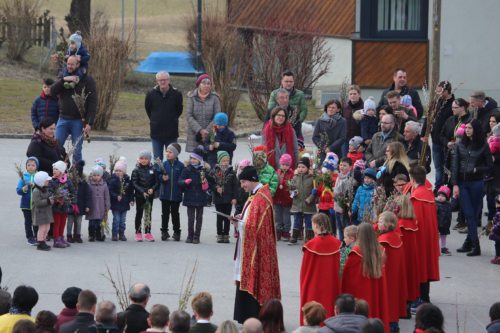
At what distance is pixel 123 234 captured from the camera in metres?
16.4

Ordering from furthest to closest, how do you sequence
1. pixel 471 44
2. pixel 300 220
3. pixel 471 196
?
pixel 471 44 → pixel 300 220 → pixel 471 196

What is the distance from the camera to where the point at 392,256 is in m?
12.7

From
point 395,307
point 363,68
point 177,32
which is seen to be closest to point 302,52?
point 363,68

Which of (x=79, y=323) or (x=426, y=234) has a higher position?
(x=426, y=234)

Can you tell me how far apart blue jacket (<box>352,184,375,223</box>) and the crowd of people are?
2cm

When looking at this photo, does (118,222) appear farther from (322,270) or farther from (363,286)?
(363,286)

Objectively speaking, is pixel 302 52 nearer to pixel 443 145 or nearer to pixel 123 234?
pixel 443 145

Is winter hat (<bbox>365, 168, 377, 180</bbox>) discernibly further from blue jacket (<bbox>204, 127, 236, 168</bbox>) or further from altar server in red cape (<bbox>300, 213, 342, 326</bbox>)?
altar server in red cape (<bbox>300, 213, 342, 326</bbox>)

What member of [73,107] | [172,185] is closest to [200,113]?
[73,107]

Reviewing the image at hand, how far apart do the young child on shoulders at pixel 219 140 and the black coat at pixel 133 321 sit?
7.72 meters

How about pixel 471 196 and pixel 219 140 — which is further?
pixel 219 140

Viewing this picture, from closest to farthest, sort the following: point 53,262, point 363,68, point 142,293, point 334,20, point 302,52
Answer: point 142,293
point 53,262
point 302,52
point 363,68
point 334,20

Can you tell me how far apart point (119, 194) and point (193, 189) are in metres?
0.99

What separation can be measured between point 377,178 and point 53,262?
4.17 m
